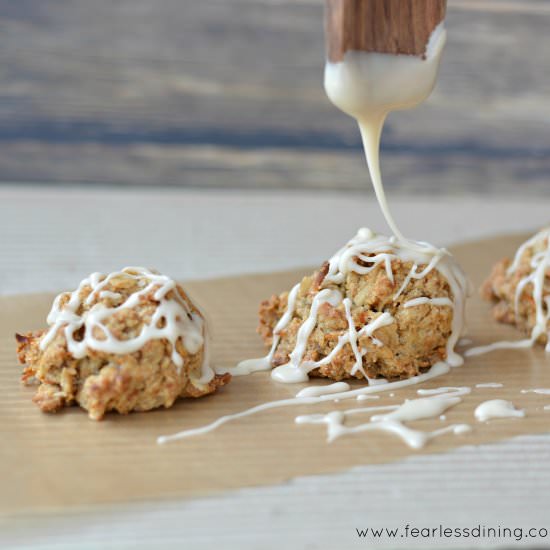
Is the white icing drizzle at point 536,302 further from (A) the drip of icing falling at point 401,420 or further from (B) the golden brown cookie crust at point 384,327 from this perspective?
(A) the drip of icing falling at point 401,420

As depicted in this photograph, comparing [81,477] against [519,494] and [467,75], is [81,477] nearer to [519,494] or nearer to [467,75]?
[519,494]

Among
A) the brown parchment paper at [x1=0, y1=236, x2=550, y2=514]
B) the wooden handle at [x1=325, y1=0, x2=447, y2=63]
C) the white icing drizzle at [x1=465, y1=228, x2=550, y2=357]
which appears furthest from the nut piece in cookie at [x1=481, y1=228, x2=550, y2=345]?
the wooden handle at [x1=325, y1=0, x2=447, y2=63]

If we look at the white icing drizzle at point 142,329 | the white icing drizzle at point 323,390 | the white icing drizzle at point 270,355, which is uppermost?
the white icing drizzle at point 142,329

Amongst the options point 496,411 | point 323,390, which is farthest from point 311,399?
point 496,411

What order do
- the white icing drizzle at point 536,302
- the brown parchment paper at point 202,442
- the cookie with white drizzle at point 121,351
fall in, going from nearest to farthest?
1. the brown parchment paper at point 202,442
2. the cookie with white drizzle at point 121,351
3. the white icing drizzle at point 536,302

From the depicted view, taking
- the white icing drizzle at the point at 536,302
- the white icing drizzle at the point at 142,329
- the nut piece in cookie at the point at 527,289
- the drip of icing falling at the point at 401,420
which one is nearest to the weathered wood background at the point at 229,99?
the nut piece in cookie at the point at 527,289

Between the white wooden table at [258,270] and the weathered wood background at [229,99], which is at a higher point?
the weathered wood background at [229,99]

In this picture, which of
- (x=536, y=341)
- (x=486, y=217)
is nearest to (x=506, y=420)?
(x=536, y=341)

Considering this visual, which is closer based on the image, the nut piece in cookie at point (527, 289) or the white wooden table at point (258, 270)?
the white wooden table at point (258, 270)
